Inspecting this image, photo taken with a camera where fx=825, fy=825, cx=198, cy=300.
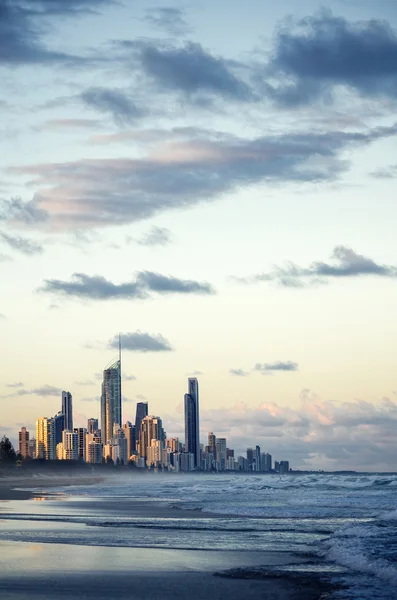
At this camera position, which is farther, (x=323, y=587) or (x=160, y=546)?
(x=160, y=546)

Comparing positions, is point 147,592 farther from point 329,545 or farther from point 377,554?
point 329,545

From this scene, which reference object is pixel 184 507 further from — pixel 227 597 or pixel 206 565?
pixel 227 597

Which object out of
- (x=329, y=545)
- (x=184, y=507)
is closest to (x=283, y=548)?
(x=329, y=545)

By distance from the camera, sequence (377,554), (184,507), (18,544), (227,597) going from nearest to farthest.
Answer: (227,597) → (377,554) → (18,544) → (184,507)

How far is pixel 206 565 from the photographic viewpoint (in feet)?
72.0

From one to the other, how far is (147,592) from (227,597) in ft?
5.61

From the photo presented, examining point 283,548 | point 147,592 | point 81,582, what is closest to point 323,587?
point 147,592

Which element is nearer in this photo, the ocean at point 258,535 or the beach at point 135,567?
the beach at point 135,567

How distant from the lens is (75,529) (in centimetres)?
3341

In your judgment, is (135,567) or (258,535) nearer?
(135,567)

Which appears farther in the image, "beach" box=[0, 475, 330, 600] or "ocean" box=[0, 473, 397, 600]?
"ocean" box=[0, 473, 397, 600]

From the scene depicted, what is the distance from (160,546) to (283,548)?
159 inches

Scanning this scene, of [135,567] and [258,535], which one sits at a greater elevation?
[135,567]

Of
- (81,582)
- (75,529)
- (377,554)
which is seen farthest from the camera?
(75,529)
